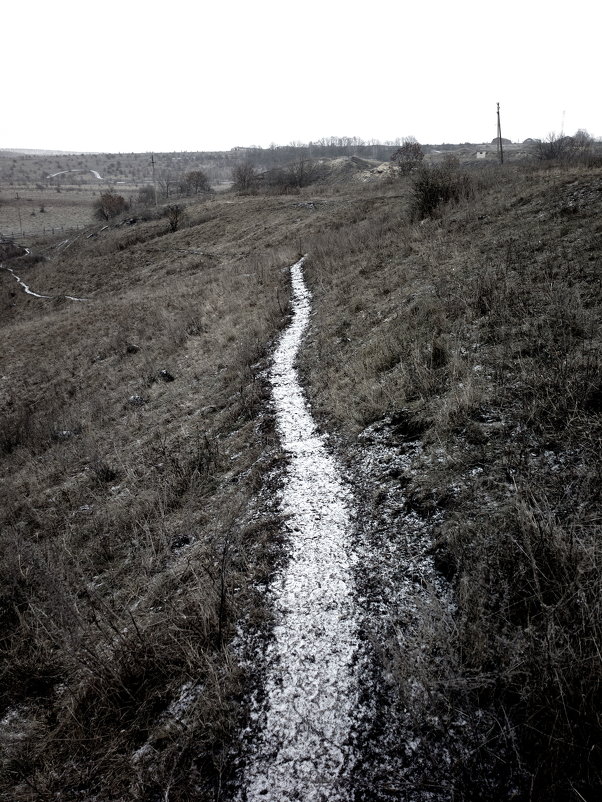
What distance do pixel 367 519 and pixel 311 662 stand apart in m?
1.59

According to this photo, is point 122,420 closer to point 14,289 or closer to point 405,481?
point 405,481

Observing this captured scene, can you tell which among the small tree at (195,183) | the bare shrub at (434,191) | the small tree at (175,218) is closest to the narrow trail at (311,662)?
the bare shrub at (434,191)

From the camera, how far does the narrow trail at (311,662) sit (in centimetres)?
239

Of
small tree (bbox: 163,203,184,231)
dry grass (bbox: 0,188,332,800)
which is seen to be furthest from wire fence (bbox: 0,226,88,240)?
dry grass (bbox: 0,188,332,800)

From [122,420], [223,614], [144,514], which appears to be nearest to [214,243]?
[122,420]

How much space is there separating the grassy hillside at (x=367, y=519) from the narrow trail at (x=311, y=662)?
0.66 ft

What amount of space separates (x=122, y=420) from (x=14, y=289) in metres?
32.7

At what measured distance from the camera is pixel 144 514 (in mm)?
5559

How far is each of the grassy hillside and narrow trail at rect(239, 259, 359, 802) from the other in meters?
0.20

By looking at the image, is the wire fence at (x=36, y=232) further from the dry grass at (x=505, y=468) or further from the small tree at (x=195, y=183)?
the dry grass at (x=505, y=468)

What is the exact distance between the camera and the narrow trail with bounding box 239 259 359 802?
239cm

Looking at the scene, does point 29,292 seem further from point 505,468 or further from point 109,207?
point 505,468

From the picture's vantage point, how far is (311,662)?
2.98 metres

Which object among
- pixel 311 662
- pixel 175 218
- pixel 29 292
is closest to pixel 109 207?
pixel 175 218
